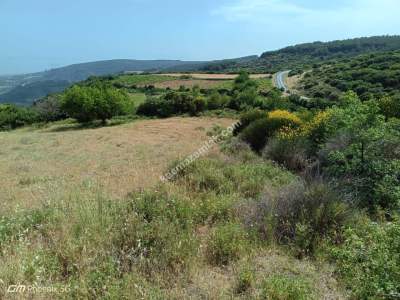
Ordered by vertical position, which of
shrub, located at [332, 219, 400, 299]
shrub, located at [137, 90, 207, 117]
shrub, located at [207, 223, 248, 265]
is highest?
shrub, located at [332, 219, 400, 299]

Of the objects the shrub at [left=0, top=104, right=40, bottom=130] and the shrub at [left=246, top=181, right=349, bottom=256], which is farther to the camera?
the shrub at [left=0, top=104, right=40, bottom=130]

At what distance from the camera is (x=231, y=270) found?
3.73 metres

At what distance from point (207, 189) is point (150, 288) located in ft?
11.6

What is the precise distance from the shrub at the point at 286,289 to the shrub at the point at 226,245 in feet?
2.26

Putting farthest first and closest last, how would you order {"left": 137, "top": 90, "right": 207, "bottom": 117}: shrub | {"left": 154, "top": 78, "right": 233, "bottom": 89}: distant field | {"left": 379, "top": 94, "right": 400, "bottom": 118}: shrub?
1. {"left": 154, "top": 78, "right": 233, "bottom": 89}: distant field
2. {"left": 137, "top": 90, "right": 207, "bottom": 117}: shrub
3. {"left": 379, "top": 94, "right": 400, "bottom": 118}: shrub

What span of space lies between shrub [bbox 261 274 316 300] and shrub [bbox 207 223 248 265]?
69 cm

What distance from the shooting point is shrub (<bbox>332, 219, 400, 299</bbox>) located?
9.82 ft

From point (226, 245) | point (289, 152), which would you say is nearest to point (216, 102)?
point (289, 152)

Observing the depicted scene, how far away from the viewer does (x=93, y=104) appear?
4269 cm

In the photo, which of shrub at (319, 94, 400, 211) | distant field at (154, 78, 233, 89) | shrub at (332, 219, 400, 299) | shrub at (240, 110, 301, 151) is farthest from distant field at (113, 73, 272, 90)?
shrub at (332, 219, 400, 299)

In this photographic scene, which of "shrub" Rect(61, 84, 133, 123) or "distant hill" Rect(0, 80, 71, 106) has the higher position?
"shrub" Rect(61, 84, 133, 123)

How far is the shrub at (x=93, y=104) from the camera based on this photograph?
4288 cm

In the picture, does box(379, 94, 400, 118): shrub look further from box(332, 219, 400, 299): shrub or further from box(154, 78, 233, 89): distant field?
box(154, 78, 233, 89): distant field

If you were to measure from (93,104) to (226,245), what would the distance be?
41.2 m
